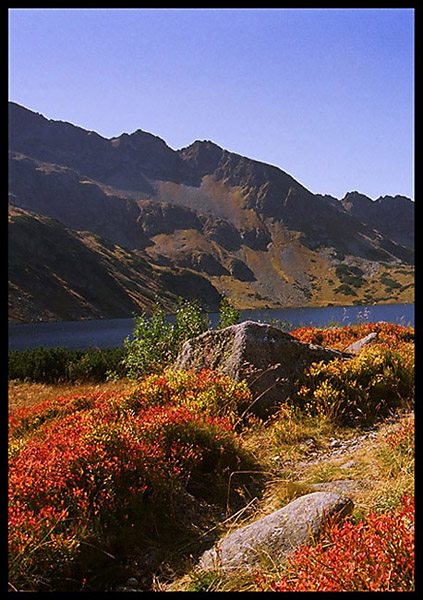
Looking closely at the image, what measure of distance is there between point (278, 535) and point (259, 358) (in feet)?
18.6

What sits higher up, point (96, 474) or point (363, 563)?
point (363, 563)

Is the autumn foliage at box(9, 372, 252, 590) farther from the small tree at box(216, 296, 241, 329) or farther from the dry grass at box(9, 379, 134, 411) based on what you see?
the small tree at box(216, 296, 241, 329)

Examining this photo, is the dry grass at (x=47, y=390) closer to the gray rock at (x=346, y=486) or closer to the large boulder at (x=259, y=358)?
the large boulder at (x=259, y=358)

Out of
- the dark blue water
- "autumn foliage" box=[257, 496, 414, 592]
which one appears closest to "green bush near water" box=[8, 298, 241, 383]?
the dark blue water

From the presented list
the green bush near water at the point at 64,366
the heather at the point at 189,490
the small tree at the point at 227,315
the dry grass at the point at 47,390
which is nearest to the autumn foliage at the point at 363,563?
the heather at the point at 189,490

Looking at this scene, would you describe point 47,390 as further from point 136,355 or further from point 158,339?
point 158,339

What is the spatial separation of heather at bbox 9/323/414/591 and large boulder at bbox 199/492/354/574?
125 mm

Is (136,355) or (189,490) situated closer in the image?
(189,490)

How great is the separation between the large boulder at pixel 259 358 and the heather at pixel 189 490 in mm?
412

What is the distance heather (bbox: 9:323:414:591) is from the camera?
9.29ft

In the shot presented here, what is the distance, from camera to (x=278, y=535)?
3537 millimetres

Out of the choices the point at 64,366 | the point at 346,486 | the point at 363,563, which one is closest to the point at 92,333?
the point at 64,366
